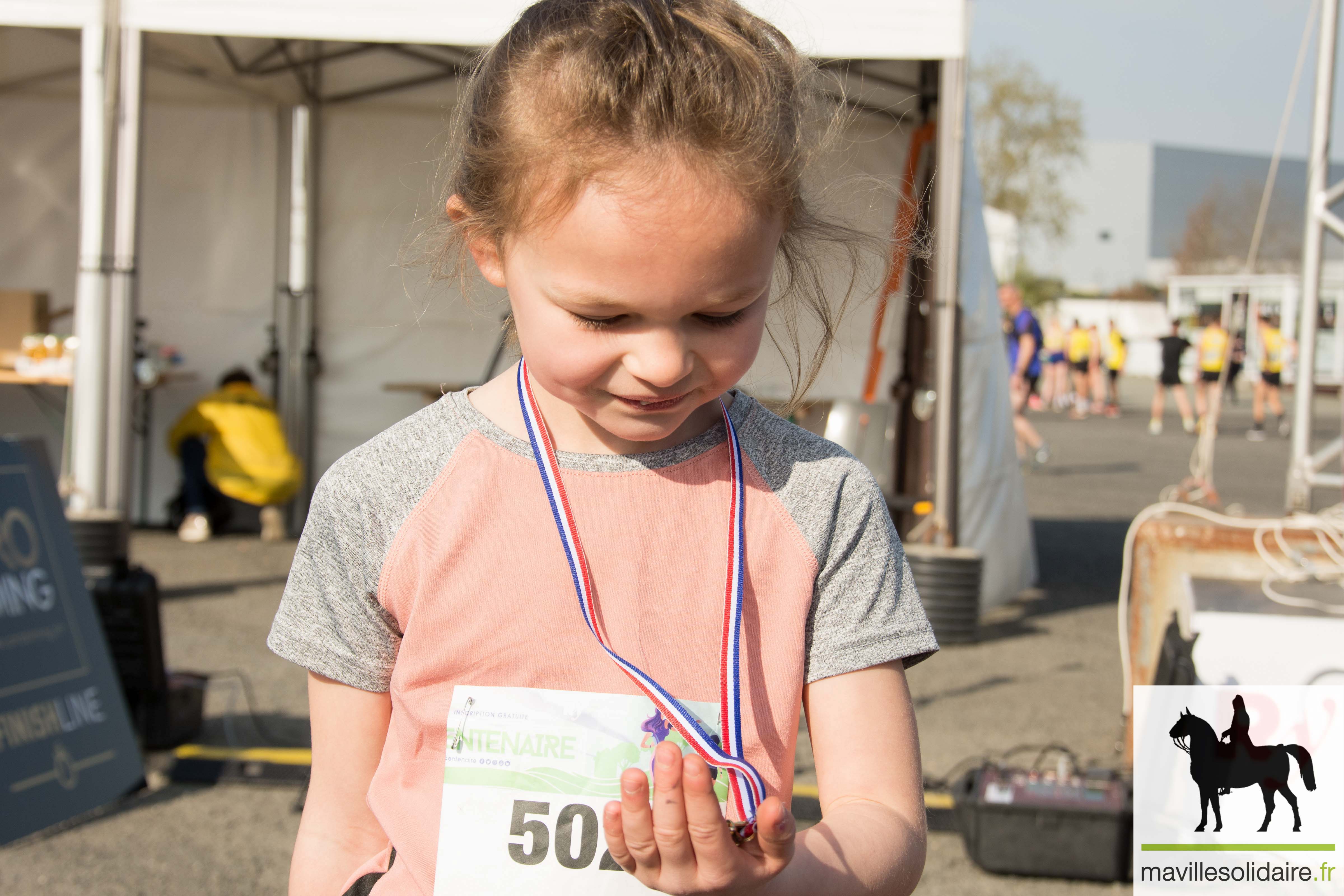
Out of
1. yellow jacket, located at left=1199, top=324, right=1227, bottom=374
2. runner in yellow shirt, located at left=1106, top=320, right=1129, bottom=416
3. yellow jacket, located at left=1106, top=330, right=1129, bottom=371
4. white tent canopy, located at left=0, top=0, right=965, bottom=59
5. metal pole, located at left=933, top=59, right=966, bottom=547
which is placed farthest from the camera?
yellow jacket, located at left=1106, top=330, right=1129, bottom=371

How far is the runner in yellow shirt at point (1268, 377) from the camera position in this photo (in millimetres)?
17688

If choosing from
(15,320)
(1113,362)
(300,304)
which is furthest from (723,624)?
(1113,362)

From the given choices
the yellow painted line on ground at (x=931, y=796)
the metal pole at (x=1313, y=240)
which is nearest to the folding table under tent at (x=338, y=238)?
the metal pole at (x=1313, y=240)

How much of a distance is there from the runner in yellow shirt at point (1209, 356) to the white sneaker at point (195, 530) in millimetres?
11900

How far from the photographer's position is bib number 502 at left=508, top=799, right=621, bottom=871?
3.48ft

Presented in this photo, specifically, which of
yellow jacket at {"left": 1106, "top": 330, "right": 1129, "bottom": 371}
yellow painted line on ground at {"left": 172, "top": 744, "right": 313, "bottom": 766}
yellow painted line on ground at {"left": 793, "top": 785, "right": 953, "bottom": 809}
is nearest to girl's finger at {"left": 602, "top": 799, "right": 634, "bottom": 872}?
yellow painted line on ground at {"left": 793, "top": 785, "right": 953, "bottom": 809}

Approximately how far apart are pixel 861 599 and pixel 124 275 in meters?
4.32

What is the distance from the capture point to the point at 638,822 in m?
0.78

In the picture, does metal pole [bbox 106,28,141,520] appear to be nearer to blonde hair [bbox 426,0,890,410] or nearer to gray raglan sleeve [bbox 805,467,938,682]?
blonde hair [bbox 426,0,890,410]

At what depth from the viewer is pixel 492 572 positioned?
1.09 metres

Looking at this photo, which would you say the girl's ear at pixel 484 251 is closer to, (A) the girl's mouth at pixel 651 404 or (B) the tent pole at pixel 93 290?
(A) the girl's mouth at pixel 651 404

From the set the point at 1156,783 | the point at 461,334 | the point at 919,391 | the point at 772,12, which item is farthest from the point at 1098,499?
the point at 772,12

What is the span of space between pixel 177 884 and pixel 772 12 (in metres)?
2.65

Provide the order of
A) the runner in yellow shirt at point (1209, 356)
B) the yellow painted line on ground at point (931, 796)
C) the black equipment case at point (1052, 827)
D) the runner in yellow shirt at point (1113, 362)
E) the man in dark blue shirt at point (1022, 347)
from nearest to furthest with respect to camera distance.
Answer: the black equipment case at point (1052, 827) < the yellow painted line on ground at point (931, 796) < the man in dark blue shirt at point (1022, 347) < the runner in yellow shirt at point (1209, 356) < the runner in yellow shirt at point (1113, 362)
